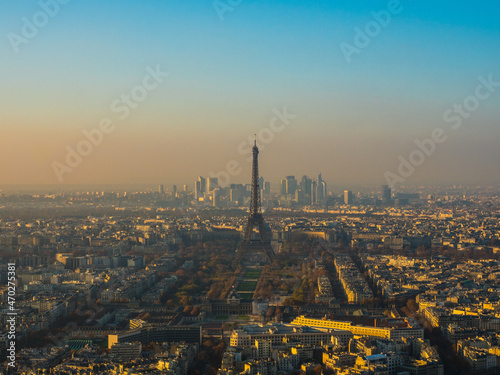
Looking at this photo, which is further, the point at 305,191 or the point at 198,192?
the point at 198,192

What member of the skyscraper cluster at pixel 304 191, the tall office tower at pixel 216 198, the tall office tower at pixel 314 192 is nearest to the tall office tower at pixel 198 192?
the tall office tower at pixel 216 198

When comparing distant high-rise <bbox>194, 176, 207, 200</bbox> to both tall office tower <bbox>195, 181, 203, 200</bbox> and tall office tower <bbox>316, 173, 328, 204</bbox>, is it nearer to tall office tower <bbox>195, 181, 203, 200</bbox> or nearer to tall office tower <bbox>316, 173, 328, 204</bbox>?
tall office tower <bbox>195, 181, 203, 200</bbox>

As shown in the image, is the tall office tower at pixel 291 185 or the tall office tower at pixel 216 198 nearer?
the tall office tower at pixel 216 198

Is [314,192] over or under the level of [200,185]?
under

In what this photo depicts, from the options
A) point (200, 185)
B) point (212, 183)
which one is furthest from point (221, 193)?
point (200, 185)

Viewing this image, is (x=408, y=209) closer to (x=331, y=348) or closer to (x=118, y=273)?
(x=118, y=273)

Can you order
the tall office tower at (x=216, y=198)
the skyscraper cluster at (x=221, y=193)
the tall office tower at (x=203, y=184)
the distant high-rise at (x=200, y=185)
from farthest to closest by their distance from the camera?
the tall office tower at (x=203, y=184) < the distant high-rise at (x=200, y=185) < the skyscraper cluster at (x=221, y=193) < the tall office tower at (x=216, y=198)

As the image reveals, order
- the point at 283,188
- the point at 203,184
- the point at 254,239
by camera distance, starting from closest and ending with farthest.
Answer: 1. the point at 254,239
2. the point at 203,184
3. the point at 283,188

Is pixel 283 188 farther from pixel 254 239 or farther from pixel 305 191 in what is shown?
pixel 254 239

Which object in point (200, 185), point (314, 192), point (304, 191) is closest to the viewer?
point (314, 192)

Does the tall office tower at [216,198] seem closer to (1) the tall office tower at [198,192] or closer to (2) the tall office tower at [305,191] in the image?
(1) the tall office tower at [198,192]

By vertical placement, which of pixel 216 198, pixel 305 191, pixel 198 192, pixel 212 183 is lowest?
pixel 216 198
